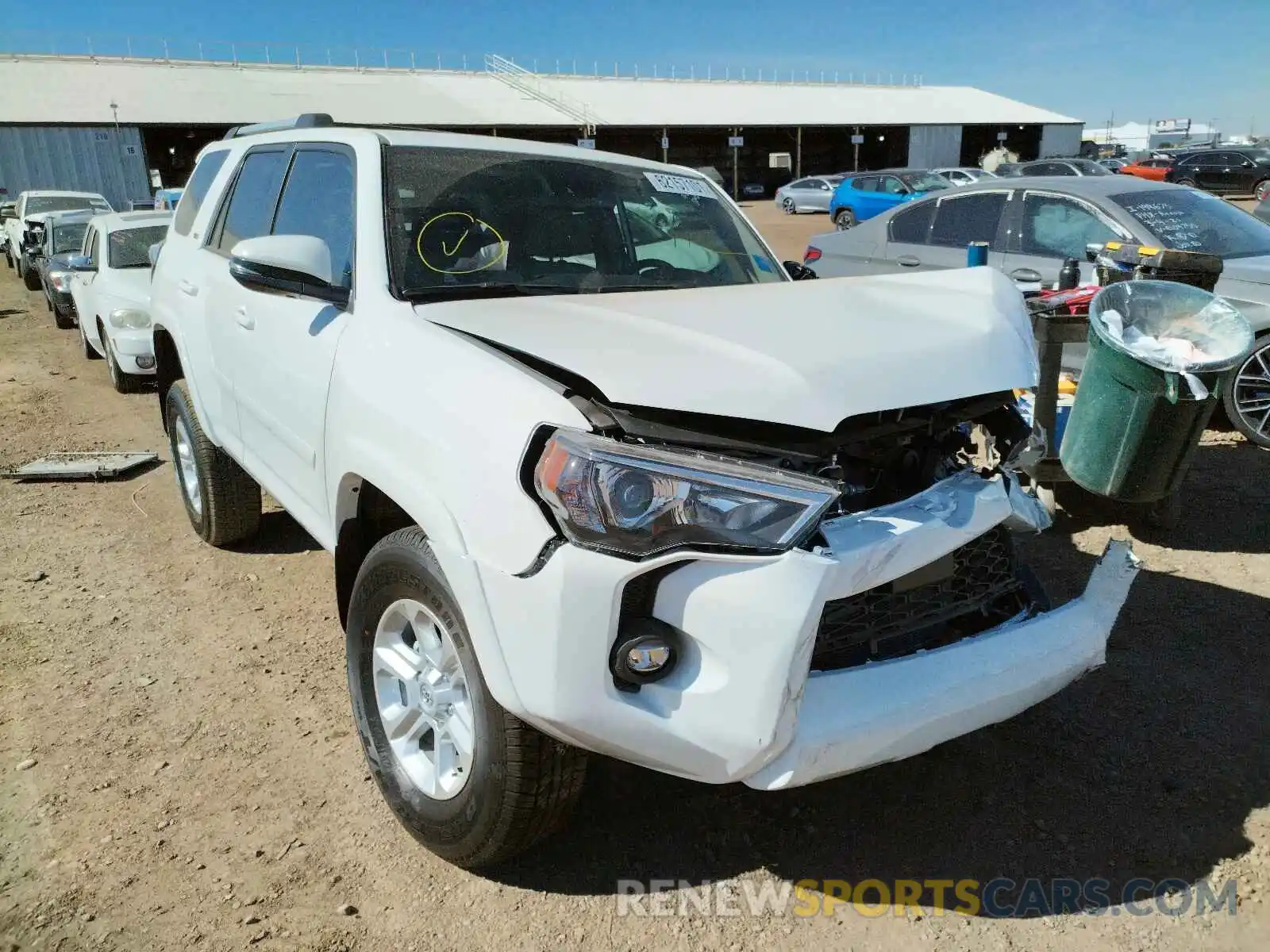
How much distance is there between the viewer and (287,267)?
268 centimetres

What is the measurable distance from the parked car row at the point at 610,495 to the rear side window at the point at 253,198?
38cm

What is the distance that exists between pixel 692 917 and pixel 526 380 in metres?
1.42

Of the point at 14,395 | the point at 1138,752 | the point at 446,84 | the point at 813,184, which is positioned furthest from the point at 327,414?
the point at 446,84

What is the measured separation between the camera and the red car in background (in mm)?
29152

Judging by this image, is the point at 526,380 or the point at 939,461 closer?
the point at 526,380

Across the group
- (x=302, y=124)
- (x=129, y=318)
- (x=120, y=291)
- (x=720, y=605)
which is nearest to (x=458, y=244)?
(x=302, y=124)

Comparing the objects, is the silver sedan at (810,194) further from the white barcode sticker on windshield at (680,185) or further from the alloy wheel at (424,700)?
the alloy wheel at (424,700)

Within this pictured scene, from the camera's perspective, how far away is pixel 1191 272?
4.36 meters

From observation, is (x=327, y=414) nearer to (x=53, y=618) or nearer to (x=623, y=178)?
(x=623, y=178)

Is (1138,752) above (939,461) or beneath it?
beneath

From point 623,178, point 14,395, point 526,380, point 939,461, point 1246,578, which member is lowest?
point 14,395

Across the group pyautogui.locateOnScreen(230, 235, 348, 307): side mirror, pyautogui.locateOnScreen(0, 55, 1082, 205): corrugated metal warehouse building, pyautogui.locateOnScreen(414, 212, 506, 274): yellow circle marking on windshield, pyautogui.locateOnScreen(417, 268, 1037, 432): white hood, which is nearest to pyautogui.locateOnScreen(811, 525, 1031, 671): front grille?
pyautogui.locateOnScreen(417, 268, 1037, 432): white hood

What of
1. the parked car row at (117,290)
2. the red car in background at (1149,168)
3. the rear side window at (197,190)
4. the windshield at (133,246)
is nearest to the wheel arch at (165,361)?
the rear side window at (197,190)

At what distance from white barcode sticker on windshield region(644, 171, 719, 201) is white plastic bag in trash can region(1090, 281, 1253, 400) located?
1604 mm
